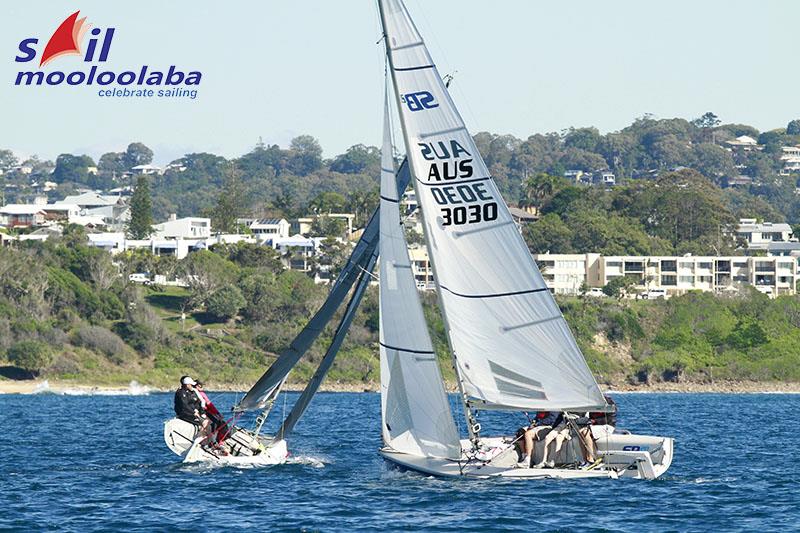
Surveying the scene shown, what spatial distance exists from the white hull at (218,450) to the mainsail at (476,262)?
6.36m

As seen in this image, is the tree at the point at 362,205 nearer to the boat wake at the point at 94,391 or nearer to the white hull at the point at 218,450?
the boat wake at the point at 94,391

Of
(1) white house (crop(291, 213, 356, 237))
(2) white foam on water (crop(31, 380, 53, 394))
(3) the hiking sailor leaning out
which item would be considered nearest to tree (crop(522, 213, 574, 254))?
(1) white house (crop(291, 213, 356, 237))

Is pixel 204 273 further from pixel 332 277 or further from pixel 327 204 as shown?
pixel 327 204

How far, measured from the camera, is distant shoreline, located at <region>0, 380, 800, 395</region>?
8900cm

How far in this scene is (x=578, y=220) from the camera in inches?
5472

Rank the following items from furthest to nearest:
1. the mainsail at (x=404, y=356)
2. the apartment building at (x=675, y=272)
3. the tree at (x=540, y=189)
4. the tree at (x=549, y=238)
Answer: the tree at (x=540, y=189)
the tree at (x=549, y=238)
the apartment building at (x=675, y=272)
the mainsail at (x=404, y=356)

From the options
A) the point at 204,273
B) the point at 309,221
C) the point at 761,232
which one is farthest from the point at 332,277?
the point at 761,232

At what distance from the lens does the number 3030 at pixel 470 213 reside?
2978cm

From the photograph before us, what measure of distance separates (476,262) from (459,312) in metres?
1.05

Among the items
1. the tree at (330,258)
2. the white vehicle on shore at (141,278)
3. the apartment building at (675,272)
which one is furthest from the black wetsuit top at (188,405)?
the apartment building at (675,272)

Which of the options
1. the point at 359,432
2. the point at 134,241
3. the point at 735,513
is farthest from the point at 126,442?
the point at 134,241

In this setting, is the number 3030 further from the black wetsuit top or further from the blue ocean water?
the black wetsuit top

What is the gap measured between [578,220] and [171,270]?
4157cm

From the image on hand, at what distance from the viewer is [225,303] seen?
105 meters
